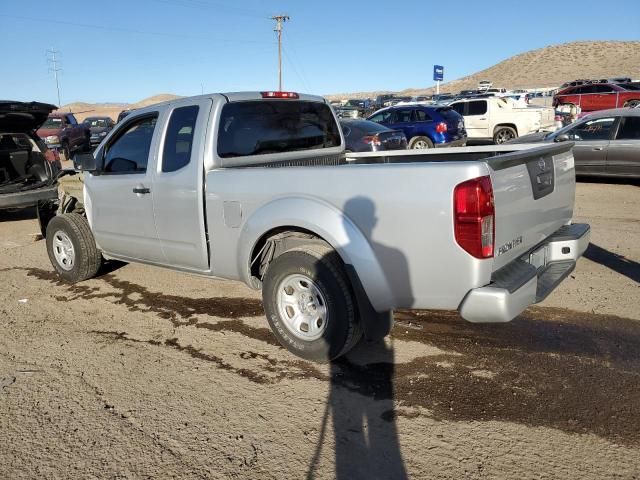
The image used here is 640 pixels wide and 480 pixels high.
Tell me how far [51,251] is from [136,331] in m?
2.16

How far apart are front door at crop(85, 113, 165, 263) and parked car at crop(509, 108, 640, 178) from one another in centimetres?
898

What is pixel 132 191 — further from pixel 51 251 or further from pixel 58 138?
pixel 58 138

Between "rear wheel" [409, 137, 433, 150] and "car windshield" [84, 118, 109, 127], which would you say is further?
"car windshield" [84, 118, 109, 127]

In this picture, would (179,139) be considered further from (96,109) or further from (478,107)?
(96,109)

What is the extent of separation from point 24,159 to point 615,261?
969cm

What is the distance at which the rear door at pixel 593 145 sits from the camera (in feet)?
34.8

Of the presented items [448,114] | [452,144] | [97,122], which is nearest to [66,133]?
[97,122]

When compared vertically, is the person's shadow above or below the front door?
below

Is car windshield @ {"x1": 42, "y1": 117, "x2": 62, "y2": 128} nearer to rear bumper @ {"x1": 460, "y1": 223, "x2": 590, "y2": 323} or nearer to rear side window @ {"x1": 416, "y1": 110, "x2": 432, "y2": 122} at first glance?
rear side window @ {"x1": 416, "y1": 110, "x2": 432, "y2": 122}

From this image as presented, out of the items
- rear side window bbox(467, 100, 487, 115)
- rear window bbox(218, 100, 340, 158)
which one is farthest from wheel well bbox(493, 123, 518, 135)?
rear window bbox(218, 100, 340, 158)

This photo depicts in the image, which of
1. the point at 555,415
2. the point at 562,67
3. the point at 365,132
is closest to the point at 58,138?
the point at 365,132

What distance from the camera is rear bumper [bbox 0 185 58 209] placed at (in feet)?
27.2

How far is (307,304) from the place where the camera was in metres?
3.82

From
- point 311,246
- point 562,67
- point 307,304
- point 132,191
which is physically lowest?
point 307,304
